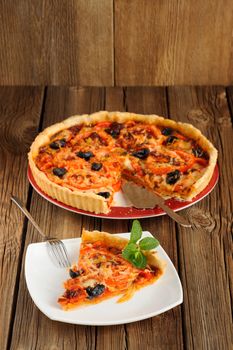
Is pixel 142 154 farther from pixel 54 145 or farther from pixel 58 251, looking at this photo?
pixel 58 251

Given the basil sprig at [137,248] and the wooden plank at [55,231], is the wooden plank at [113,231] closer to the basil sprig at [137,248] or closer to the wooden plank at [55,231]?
the wooden plank at [55,231]

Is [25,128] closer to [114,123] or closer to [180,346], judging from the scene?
[114,123]

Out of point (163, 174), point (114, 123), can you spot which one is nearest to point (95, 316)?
point (163, 174)

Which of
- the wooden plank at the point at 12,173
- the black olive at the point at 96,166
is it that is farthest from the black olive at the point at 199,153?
the wooden plank at the point at 12,173

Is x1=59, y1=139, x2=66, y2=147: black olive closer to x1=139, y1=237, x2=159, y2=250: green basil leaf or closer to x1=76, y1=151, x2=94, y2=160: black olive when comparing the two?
x1=76, y1=151, x2=94, y2=160: black olive

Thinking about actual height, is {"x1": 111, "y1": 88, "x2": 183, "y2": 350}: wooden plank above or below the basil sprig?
below

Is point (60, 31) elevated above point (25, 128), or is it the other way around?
point (60, 31)

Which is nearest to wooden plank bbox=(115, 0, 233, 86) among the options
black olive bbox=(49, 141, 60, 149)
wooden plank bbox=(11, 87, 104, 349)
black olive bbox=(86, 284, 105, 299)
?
wooden plank bbox=(11, 87, 104, 349)
